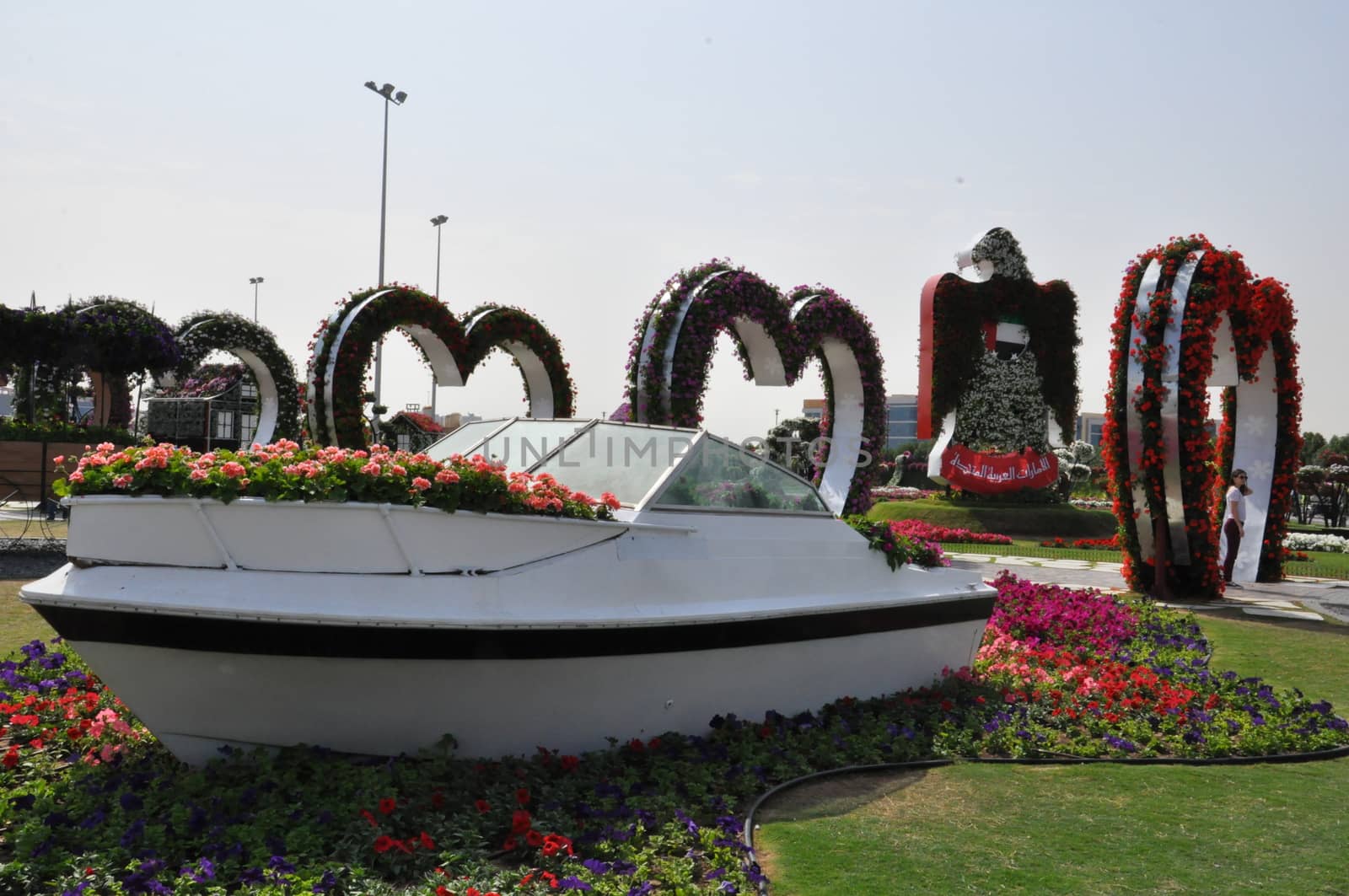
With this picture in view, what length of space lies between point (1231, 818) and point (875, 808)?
1.63m

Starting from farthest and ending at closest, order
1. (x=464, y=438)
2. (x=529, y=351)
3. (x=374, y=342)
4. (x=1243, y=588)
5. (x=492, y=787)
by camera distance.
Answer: (x=529, y=351)
(x=374, y=342)
(x=1243, y=588)
(x=464, y=438)
(x=492, y=787)

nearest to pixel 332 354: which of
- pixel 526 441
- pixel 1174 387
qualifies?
pixel 526 441

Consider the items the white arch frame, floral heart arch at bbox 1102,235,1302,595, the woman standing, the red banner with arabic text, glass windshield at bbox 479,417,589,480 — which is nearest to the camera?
glass windshield at bbox 479,417,589,480

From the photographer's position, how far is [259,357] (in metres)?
25.5

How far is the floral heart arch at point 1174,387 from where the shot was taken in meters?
12.1

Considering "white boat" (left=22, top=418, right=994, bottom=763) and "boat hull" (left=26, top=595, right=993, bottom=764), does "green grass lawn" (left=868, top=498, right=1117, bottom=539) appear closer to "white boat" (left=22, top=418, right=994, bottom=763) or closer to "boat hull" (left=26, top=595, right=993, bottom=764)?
"white boat" (left=22, top=418, right=994, bottom=763)

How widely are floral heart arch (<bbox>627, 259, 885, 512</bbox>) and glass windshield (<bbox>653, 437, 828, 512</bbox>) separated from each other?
686 cm

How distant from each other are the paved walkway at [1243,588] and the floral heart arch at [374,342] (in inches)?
331

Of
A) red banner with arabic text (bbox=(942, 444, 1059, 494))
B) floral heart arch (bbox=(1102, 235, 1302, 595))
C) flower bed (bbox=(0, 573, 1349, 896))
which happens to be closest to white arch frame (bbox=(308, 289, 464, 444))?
flower bed (bbox=(0, 573, 1349, 896))

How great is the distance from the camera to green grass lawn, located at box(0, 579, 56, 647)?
7955 mm

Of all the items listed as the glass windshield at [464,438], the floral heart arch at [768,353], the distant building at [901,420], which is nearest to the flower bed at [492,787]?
the glass windshield at [464,438]

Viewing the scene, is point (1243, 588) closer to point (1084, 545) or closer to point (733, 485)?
point (1084, 545)

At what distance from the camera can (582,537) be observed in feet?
16.3

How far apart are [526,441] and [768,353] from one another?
9.34m
